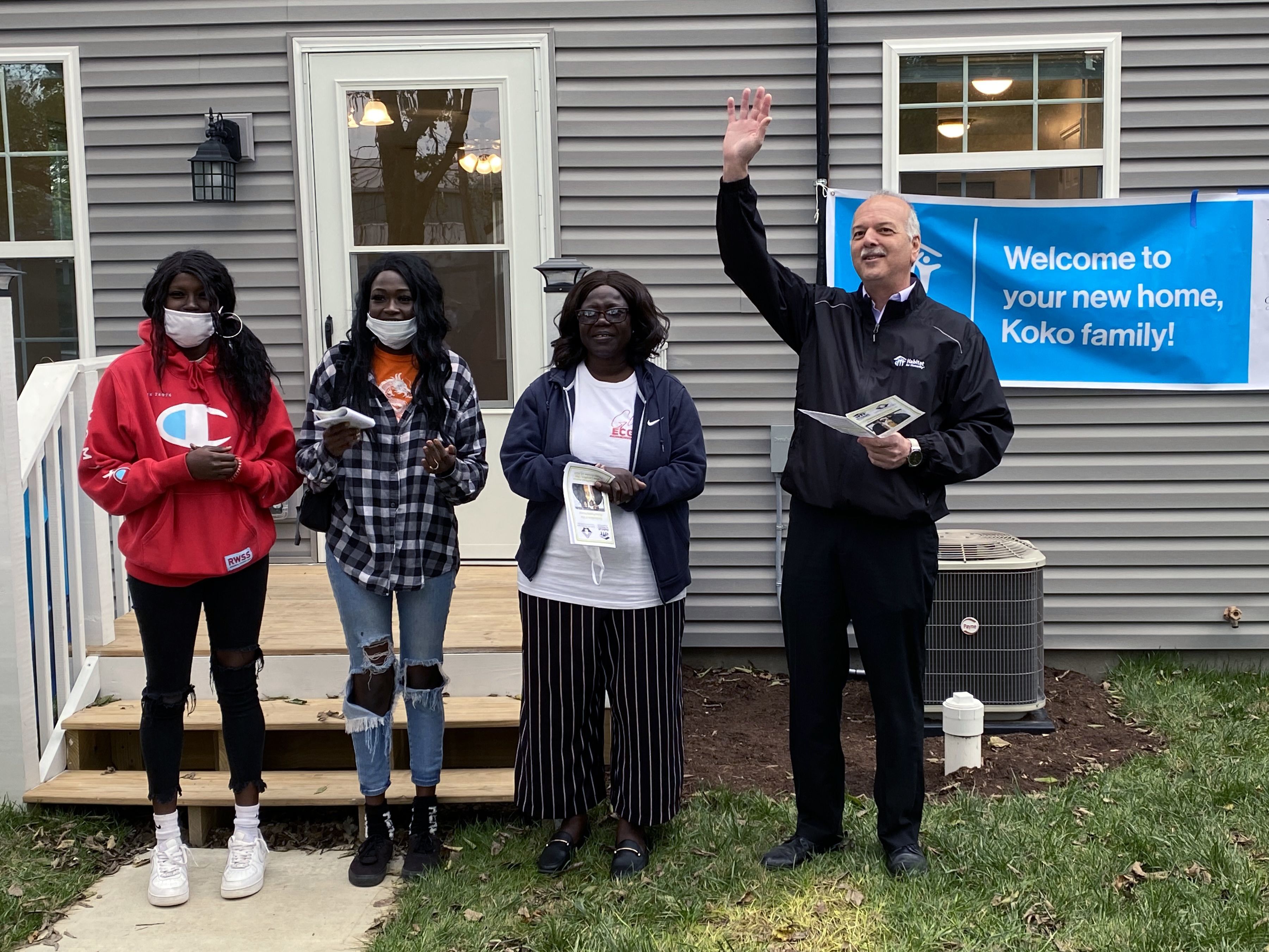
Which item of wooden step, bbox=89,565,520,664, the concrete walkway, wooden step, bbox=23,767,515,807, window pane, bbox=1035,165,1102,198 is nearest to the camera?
the concrete walkway

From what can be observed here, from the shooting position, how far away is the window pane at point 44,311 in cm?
530

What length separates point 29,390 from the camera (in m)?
4.08

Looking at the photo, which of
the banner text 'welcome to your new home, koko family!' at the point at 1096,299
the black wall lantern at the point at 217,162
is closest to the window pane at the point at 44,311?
the black wall lantern at the point at 217,162

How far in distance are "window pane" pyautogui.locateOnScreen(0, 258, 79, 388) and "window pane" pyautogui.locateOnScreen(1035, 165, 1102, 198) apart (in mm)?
4448

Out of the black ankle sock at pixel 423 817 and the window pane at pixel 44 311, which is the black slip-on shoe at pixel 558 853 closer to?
the black ankle sock at pixel 423 817

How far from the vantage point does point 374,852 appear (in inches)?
135

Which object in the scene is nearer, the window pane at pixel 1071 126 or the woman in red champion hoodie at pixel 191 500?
the woman in red champion hoodie at pixel 191 500

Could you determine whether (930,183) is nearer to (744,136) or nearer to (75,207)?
(744,136)

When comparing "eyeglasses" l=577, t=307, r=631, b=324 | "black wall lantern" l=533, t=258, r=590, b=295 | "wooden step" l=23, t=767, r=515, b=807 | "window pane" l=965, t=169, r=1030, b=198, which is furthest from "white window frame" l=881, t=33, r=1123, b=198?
A: "wooden step" l=23, t=767, r=515, b=807

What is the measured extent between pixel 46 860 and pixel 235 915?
0.71 metres

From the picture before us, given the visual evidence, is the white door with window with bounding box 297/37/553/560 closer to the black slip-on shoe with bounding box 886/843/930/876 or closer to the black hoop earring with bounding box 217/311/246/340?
the black hoop earring with bounding box 217/311/246/340

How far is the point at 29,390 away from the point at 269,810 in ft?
5.63

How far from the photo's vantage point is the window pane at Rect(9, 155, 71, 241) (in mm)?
5281

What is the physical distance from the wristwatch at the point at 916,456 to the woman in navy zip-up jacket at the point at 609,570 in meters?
0.58
